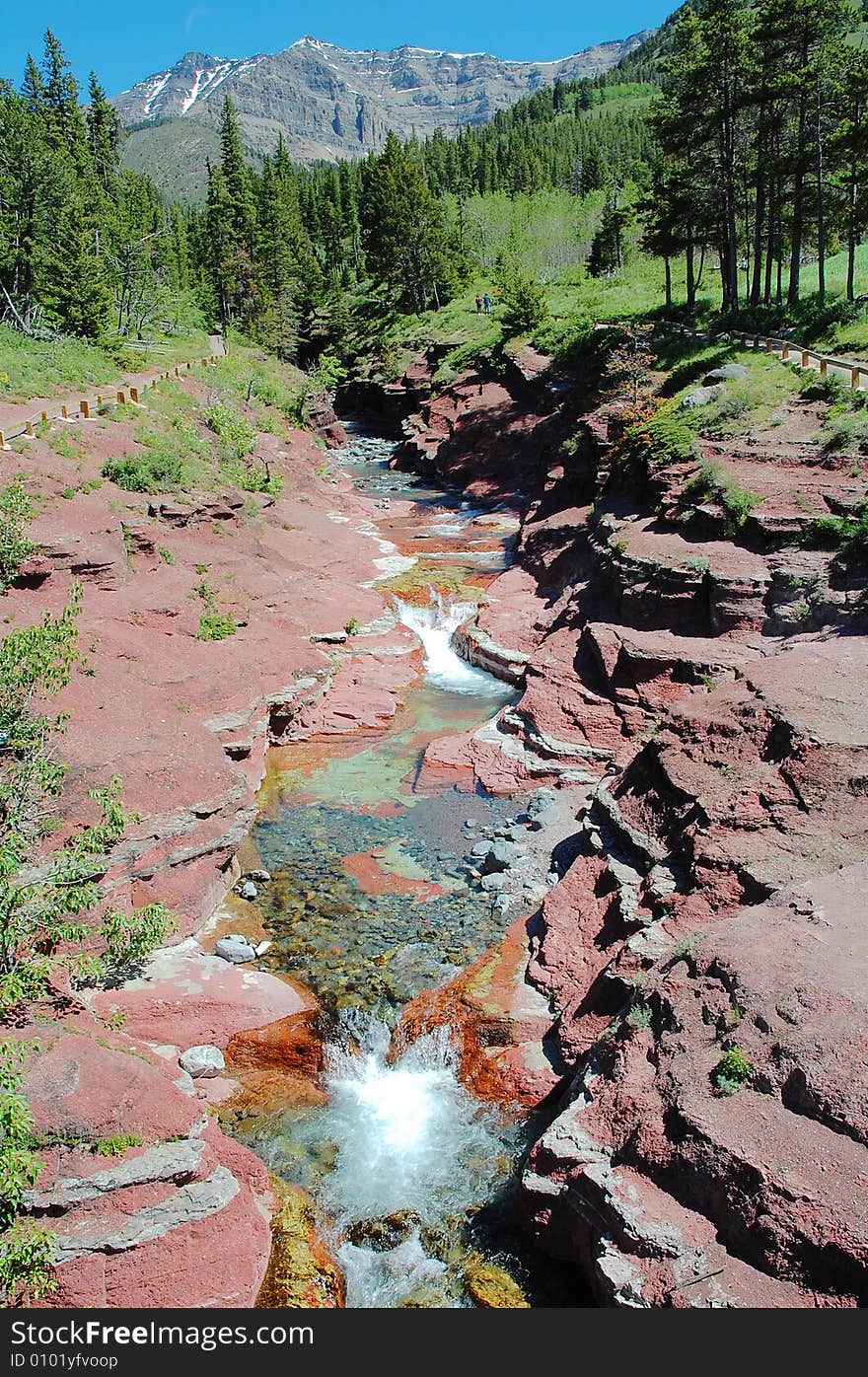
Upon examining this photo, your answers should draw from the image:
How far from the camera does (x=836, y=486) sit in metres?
22.4

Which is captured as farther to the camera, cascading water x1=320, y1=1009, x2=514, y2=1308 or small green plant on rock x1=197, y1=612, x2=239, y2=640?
small green plant on rock x1=197, y1=612, x2=239, y2=640

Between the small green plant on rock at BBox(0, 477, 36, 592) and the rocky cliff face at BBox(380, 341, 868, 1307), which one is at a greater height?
the small green plant on rock at BBox(0, 477, 36, 592)

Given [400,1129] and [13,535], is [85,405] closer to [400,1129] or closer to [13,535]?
[13,535]

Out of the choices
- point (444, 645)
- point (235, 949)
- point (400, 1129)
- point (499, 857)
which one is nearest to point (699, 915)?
point (400, 1129)

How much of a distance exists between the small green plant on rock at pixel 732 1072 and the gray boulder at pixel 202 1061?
24.3 ft

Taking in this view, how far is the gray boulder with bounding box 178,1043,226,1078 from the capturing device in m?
13.2

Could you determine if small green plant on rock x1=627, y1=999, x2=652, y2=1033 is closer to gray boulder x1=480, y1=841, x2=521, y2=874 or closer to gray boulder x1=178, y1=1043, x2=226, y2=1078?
gray boulder x1=178, y1=1043, x2=226, y2=1078

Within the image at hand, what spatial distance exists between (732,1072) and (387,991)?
6.67 m

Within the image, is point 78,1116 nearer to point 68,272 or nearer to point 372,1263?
point 372,1263

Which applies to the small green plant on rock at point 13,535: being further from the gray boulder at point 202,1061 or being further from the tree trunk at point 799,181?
the tree trunk at point 799,181

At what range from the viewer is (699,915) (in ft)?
41.4

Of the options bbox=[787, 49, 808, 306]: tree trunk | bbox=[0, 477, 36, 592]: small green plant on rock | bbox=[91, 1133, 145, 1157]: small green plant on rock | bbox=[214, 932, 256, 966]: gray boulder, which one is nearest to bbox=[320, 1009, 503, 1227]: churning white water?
bbox=[214, 932, 256, 966]: gray boulder

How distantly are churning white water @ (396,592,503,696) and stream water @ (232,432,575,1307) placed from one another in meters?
0.97

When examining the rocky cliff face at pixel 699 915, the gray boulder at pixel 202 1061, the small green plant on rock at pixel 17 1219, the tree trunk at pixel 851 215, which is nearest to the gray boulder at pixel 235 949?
the gray boulder at pixel 202 1061
